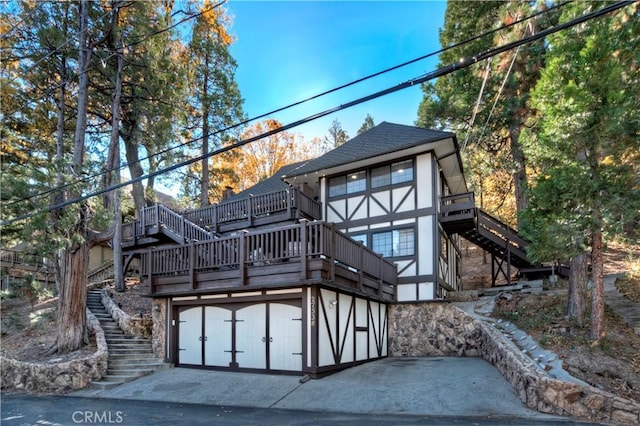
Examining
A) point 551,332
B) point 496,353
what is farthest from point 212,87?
point 551,332

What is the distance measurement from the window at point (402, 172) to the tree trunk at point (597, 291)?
6528 mm

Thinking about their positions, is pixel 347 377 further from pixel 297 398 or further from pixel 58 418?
pixel 58 418

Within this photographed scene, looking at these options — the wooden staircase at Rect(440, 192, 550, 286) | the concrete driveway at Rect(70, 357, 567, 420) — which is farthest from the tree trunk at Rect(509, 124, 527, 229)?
the concrete driveway at Rect(70, 357, 567, 420)

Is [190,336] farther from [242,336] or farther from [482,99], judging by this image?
[482,99]

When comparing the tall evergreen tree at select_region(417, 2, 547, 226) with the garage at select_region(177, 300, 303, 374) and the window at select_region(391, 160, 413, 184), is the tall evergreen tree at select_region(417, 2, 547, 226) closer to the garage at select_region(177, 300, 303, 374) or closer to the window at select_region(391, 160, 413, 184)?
the window at select_region(391, 160, 413, 184)

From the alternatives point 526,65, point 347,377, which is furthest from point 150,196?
point 526,65

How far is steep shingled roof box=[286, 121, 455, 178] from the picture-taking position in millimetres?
13406

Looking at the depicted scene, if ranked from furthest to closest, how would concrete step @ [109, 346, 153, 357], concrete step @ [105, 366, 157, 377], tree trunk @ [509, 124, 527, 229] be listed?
tree trunk @ [509, 124, 527, 229] < concrete step @ [109, 346, 153, 357] < concrete step @ [105, 366, 157, 377]

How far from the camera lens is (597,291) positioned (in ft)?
28.1

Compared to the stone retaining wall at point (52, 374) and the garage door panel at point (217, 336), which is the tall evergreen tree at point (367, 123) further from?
the stone retaining wall at point (52, 374)

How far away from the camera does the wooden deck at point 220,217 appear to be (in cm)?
1431

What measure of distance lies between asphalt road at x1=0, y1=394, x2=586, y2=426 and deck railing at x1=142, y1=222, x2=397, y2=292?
320 centimetres

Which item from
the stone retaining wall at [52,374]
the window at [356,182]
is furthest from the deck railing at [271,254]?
the window at [356,182]

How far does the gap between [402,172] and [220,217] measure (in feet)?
25.7
